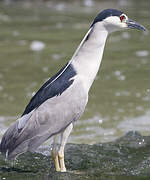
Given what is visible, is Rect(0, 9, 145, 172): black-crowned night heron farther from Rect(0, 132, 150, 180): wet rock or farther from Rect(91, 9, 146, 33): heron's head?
Rect(0, 132, 150, 180): wet rock

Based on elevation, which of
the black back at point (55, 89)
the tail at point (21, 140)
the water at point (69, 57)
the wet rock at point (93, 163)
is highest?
the black back at point (55, 89)

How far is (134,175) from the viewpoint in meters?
4.58

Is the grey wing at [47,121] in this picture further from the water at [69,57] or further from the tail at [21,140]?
the water at [69,57]

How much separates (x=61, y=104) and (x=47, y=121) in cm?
18

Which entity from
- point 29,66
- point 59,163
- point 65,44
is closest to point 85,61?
point 59,163

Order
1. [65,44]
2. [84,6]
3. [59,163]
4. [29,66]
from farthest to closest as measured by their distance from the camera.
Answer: [84,6] → [65,44] → [29,66] → [59,163]

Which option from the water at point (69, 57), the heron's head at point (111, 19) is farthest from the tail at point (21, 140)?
the water at point (69, 57)

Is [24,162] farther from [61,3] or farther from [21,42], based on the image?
[61,3]

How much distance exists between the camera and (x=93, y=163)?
501 cm

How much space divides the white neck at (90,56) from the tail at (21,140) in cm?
56

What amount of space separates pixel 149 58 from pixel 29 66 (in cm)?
229

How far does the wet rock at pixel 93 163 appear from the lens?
454 cm

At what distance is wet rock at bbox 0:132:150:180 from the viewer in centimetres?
454

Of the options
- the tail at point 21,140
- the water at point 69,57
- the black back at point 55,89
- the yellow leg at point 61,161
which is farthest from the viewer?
the water at point 69,57
